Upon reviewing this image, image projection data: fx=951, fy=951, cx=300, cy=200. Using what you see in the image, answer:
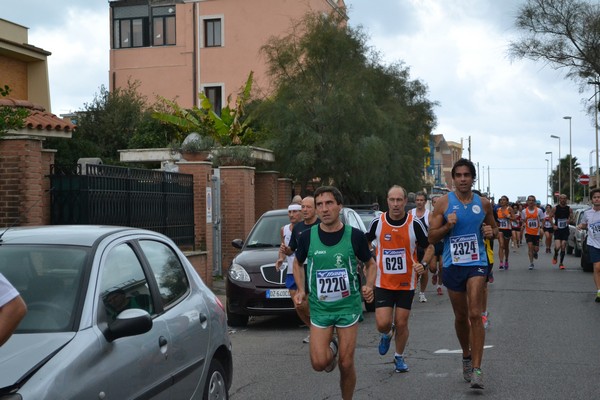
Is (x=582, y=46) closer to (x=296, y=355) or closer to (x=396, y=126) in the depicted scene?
(x=396, y=126)

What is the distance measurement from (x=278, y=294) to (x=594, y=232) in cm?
590

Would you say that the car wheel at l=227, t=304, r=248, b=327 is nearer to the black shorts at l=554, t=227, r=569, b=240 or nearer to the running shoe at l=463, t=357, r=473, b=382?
the running shoe at l=463, t=357, r=473, b=382

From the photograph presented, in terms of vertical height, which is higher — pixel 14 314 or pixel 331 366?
pixel 14 314

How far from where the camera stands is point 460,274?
8656 millimetres

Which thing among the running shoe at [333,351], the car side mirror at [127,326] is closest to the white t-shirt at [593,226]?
the running shoe at [333,351]

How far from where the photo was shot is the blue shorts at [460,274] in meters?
8.62

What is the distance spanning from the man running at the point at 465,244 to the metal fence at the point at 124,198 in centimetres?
672

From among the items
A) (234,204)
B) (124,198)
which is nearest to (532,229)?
(234,204)

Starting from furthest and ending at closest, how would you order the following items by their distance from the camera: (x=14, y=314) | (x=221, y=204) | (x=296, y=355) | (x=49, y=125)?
(x=221, y=204)
(x=49, y=125)
(x=296, y=355)
(x=14, y=314)

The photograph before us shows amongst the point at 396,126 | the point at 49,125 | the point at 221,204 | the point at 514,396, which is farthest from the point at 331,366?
the point at 396,126

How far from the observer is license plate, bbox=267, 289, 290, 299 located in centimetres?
1316

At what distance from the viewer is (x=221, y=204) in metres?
22.5

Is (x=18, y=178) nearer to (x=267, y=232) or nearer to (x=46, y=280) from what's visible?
(x=267, y=232)

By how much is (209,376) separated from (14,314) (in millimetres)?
2628
